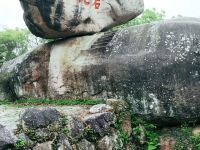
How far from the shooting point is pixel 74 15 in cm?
1034

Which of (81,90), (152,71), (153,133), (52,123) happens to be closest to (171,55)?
(152,71)

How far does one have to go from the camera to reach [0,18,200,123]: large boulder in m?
9.01

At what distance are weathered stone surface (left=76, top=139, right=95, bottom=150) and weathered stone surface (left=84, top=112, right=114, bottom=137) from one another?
25cm

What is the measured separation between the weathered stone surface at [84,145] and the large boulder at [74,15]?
3.44m

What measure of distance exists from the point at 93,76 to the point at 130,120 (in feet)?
4.60

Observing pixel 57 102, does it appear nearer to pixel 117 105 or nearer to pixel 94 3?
pixel 117 105

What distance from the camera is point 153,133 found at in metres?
A: 9.24

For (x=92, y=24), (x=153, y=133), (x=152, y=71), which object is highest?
(x=92, y=24)

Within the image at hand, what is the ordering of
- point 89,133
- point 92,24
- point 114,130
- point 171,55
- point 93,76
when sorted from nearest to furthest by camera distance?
point 89,133, point 114,130, point 171,55, point 93,76, point 92,24

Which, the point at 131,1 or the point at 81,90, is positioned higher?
the point at 131,1

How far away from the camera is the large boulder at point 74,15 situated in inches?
398

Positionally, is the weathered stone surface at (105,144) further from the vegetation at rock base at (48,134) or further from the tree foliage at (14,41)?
the tree foliage at (14,41)

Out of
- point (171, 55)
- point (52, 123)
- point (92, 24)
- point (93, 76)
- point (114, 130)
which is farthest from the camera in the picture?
point (92, 24)

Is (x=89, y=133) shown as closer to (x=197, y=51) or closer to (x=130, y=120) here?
(x=130, y=120)
